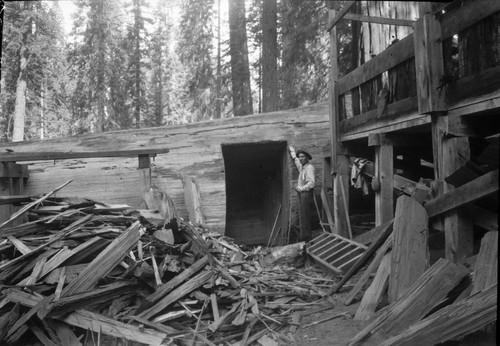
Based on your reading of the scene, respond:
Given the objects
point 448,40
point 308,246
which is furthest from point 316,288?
point 448,40

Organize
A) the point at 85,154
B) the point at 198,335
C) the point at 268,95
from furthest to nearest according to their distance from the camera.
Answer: the point at 268,95
the point at 85,154
the point at 198,335

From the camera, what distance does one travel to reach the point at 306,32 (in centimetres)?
1339

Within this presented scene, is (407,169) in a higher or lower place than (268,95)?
lower

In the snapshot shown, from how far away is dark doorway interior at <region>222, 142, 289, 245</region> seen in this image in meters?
13.2

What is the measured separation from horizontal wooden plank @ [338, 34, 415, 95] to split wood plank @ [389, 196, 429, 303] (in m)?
2.27

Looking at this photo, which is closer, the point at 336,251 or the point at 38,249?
the point at 38,249

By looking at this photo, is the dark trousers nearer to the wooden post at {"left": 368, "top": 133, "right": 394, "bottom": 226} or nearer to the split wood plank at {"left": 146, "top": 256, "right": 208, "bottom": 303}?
the wooden post at {"left": 368, "top": 133, "right": 394, "bottom": 226}

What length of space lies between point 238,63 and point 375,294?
511 inches

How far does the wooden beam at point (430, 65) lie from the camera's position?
4.89 meters

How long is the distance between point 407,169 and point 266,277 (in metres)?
3.91

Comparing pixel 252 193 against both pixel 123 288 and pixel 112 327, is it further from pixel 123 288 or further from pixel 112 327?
pixel 112 327

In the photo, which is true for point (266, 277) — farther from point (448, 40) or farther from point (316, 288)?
point (448, 40)

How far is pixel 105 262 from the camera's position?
4.73 metres

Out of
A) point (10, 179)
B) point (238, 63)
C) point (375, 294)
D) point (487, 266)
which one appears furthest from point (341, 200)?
point (238, 63)
